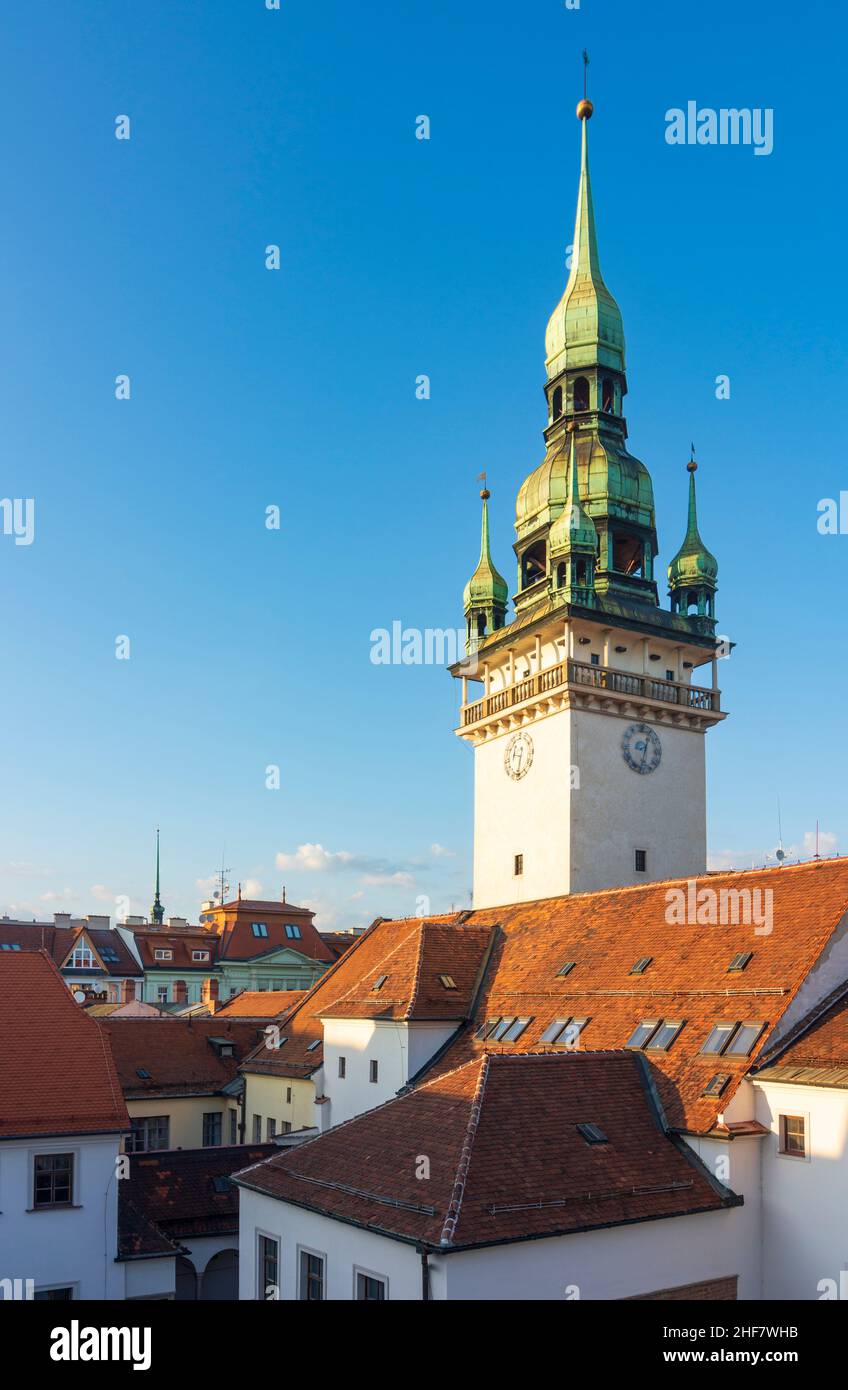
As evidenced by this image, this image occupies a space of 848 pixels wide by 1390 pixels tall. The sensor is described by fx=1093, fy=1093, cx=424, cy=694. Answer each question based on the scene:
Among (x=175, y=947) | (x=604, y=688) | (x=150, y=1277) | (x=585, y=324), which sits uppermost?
(x=585, y=324)

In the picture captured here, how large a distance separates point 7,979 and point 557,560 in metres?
24.8

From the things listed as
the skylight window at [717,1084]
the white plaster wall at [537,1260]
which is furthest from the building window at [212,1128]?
the skylight window at [717,1084]

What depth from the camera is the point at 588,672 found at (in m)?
40.5

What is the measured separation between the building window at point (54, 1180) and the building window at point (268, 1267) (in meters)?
5.33

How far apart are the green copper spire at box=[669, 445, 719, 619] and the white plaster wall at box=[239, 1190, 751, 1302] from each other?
29133 millimetres

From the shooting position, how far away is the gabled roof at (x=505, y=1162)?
18.8 metres

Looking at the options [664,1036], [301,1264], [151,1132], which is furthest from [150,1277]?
[151,1132]

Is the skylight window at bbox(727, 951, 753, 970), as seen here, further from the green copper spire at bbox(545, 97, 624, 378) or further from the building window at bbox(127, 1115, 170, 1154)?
the green copper spire at bbox(545, 97, 624, 378)

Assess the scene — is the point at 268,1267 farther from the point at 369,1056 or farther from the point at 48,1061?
the point at 369,1056

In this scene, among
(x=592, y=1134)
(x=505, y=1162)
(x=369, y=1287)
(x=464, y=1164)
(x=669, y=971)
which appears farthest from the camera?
(x=669, y=971)

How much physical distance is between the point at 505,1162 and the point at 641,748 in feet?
77.4

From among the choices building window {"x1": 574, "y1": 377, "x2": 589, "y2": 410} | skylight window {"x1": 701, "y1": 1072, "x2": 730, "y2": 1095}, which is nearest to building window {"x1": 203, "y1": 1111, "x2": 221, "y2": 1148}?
skylight window {"x1": 701, "y1": 1072, "x2": 730, "y2": 1095}

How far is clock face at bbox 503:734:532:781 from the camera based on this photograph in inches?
1673

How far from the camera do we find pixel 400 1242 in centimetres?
1822
